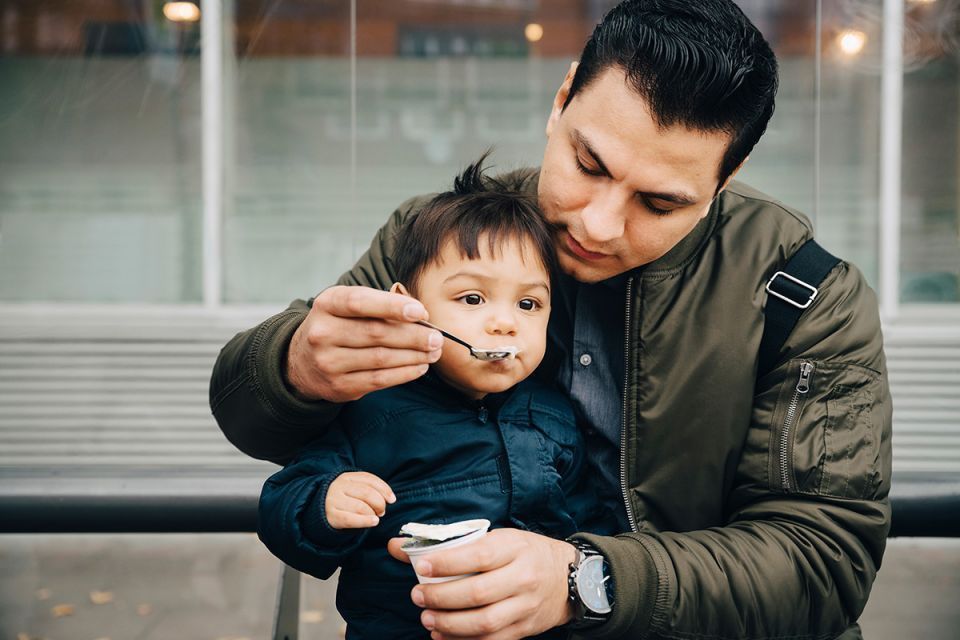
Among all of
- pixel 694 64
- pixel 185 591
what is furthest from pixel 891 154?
pixel 694 64

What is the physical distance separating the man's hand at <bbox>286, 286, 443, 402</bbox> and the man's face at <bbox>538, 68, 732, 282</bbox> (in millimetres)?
492

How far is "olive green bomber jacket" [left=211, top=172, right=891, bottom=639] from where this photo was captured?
1.85 meters

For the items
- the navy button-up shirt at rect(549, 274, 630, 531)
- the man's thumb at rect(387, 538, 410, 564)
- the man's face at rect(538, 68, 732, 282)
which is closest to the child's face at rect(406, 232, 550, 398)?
the man's face at rect(538, 68, 732, 282)

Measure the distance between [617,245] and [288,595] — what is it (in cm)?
142

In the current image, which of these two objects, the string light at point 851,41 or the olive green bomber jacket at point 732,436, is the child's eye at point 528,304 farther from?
the string light at point 851,41

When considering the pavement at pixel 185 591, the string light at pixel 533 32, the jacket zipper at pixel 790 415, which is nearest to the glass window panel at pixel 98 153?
the pavement at pixel 185 591

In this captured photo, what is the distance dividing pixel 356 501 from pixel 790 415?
2.92 ft

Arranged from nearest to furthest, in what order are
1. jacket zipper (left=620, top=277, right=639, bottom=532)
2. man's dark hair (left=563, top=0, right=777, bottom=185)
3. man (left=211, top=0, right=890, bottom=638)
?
1. man (left=211, top=0, right=890, bottom=638)
2. man's dark hair (left=563, top=0, right=777, bottom=185)
3. jacket zipper (left=620, top=277, right=639, bottom=532)

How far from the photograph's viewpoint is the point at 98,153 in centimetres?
711

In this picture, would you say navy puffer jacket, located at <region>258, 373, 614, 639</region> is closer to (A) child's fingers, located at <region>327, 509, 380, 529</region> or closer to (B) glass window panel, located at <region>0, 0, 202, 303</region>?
(A) child's fingers, located at <region>327, 509, 380, 529</region>

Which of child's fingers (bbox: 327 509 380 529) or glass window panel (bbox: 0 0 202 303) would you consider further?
glass window panel (bbox: 0 0 202 303)

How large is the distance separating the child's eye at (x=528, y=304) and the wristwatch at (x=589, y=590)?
0.52 metres

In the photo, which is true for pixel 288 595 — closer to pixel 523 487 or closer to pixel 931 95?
pixel 523 487

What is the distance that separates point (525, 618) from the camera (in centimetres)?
167
